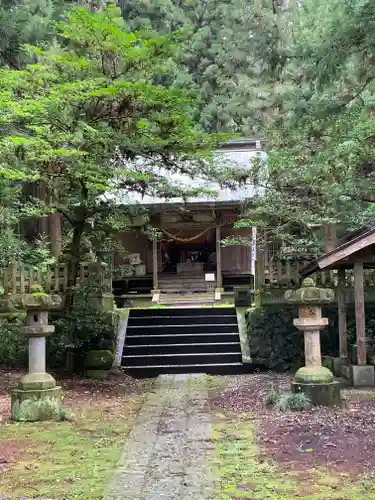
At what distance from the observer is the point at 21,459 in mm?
5477

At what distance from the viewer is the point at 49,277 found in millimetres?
11359

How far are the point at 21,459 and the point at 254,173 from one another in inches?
326

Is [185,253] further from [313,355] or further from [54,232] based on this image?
[313,355]

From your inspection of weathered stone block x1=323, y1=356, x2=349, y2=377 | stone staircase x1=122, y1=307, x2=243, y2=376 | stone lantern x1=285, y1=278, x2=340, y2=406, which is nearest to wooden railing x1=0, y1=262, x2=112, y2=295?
stone staircase x1=122, y1=307, x2=243, y2=376

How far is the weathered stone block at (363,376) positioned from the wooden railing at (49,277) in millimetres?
5353

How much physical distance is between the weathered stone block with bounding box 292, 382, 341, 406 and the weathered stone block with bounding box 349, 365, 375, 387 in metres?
2.27

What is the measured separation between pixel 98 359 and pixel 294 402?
4717 mm

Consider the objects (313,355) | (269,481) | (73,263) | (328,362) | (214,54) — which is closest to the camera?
(269,481)

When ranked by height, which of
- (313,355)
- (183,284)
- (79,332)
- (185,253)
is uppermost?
(185,253)

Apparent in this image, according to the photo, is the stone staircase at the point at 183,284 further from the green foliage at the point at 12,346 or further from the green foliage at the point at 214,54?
the green foliage at the point at 12,346

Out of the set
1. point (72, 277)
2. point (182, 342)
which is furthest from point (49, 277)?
point (182, 342)

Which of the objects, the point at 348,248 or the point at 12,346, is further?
the point at 12,346

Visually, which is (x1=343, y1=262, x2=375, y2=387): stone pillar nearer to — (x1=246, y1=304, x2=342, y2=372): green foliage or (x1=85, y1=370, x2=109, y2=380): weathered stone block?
(x1=246, y1=304, x2=342, y2=372): green foliage

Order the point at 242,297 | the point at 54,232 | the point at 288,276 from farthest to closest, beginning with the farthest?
the point at 242,297 < the point at 54,232 < the point at 288,276
